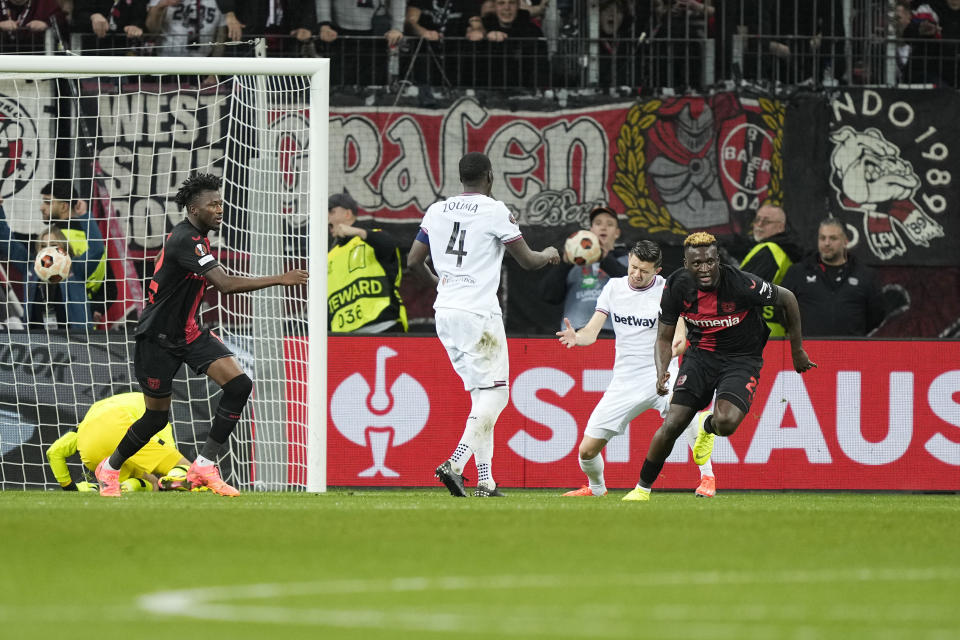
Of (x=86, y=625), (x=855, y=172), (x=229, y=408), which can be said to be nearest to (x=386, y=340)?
(x=229, y=408)

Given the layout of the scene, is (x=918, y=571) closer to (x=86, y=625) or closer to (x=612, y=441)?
(x=86, y=625)

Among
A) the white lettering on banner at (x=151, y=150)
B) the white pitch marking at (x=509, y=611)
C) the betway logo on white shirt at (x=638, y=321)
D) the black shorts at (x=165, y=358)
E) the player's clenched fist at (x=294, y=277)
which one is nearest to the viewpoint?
the white pitch marking at (x=509, y=611)

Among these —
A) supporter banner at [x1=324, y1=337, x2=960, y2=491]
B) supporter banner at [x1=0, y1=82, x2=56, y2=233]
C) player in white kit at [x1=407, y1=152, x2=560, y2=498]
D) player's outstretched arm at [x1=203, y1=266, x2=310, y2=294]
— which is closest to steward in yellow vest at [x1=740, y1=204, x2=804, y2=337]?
supporter banner at [x1=324, y1=337, x2=960, y2=491]

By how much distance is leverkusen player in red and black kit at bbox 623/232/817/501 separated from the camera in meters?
10.2

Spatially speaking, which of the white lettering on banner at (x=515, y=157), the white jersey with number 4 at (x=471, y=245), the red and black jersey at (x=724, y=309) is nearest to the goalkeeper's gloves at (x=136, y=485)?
the white jersey with number 4 at (x=471, y=245)

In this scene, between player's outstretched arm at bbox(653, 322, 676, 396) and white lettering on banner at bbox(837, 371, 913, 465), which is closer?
player's outstretched arm at bbox(653, 322, 676, 396)

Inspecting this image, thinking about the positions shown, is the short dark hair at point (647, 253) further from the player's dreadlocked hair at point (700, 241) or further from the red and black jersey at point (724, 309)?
the player's dreadlocked hair at point (700, 241)

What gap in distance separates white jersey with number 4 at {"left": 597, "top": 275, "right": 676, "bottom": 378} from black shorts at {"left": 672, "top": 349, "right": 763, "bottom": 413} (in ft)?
2.90

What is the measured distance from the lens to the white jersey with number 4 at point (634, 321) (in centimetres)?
1141

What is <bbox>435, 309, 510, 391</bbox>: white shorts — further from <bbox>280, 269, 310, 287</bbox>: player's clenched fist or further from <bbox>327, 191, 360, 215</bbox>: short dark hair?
<bbox>327, 191, 360, 215</bbox>: short dark hair

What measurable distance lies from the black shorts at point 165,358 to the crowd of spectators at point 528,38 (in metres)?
5.66

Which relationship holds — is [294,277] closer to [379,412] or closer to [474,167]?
[474,167]

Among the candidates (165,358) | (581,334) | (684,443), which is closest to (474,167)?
(581,334)

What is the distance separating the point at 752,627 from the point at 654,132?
36.3 ft
